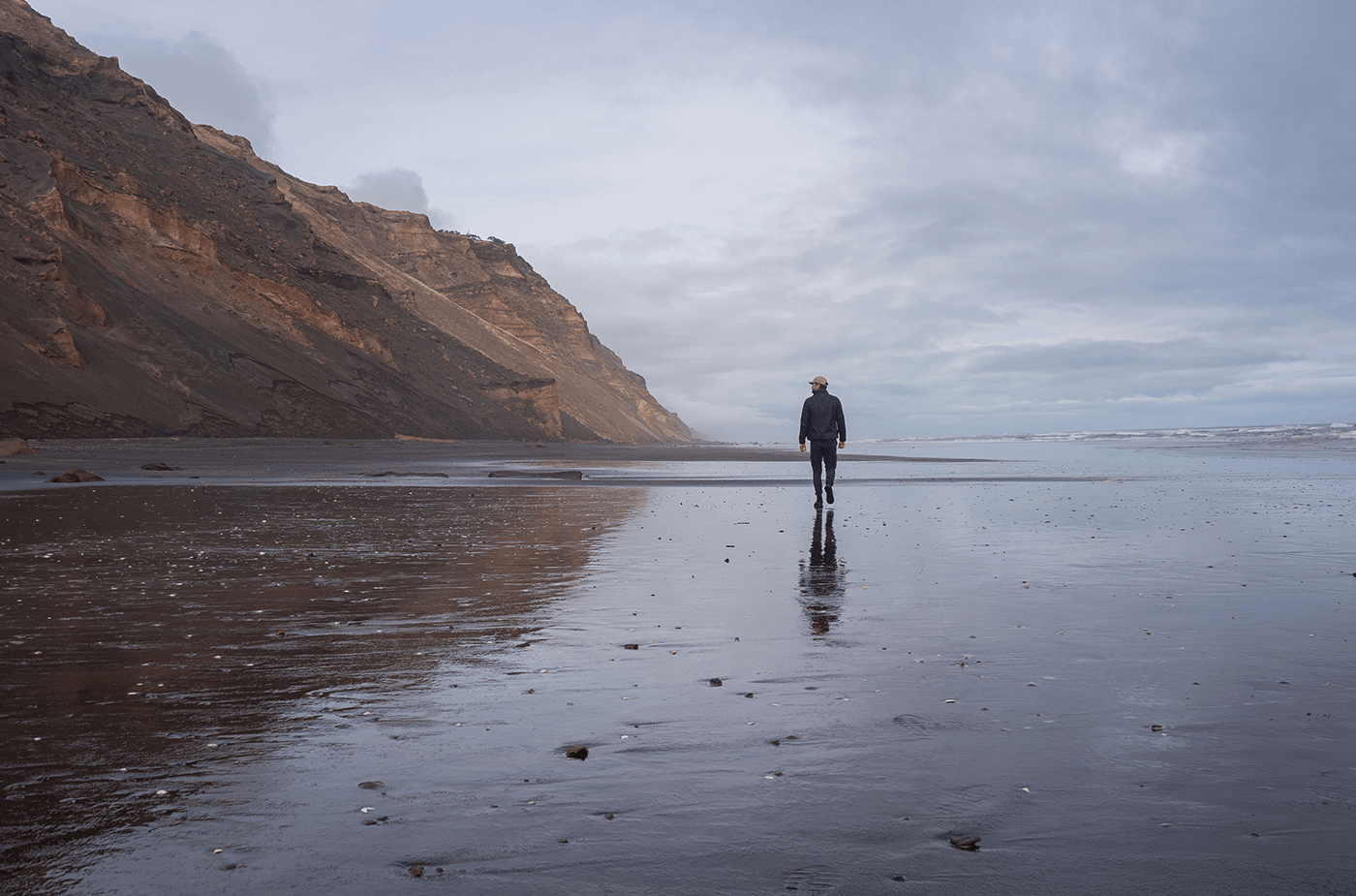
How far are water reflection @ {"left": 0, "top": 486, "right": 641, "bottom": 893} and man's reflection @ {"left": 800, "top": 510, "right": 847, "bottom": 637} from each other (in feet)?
7.16

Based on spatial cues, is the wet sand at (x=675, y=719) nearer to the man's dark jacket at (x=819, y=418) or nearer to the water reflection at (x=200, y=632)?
the water reflection at (x=200, y=632)

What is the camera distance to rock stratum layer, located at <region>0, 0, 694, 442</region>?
1665 inches

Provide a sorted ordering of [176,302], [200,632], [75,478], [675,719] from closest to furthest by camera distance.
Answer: [675,719] → [200,632] → [75,478] → [176,302]

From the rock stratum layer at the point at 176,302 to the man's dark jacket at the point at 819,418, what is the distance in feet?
113

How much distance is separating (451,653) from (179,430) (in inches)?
1730

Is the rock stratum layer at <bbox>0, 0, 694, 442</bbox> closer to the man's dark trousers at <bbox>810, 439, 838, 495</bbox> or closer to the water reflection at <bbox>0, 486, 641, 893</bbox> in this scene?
the water reflection at <bbox>0, 486, 641, 893</bbox>

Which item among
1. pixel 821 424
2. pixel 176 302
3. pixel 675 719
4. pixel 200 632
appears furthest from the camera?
pixel 176 302

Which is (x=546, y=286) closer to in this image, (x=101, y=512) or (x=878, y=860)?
(x=101, y=512)

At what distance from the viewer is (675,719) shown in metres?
4.62

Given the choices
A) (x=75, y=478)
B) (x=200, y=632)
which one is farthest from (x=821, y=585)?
(x=75, y=478)

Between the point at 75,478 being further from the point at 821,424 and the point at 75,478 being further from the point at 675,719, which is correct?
the point at 675,719

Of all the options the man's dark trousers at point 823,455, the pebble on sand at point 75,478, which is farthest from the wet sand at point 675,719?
the pebble on sand at point 75,478

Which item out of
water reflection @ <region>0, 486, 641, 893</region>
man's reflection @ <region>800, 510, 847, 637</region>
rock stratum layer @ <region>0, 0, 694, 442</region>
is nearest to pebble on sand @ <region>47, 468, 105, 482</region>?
water reflection @ <region>0, 486, 641, 893</region>

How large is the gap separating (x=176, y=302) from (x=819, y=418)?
48.4 metres
